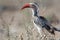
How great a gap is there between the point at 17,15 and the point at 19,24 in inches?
42.5

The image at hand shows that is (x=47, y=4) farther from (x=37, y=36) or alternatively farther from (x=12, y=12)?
(x=37, y=36)

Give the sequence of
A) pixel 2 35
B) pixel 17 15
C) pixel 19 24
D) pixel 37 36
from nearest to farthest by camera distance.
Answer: pixel 37 36
pixel 2 35
pixel 19 24
pixel 17 15

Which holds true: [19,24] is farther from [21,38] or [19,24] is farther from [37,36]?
[21,38]

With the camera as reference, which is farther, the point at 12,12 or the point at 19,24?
the point at 12,12

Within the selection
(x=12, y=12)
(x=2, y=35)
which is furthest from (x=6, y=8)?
(x=2, y=35)

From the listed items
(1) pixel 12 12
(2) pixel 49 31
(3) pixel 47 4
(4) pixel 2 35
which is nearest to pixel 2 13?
(1) pixel 12 12

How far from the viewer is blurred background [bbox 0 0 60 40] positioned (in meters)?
12.1

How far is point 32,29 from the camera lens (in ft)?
40.5

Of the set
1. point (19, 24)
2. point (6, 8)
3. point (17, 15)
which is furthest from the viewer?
point (6, 8)

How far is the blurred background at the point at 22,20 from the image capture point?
39.8 ft

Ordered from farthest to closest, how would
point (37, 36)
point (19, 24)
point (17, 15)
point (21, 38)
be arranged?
point (17, 15) < point (19, 24) < point (37, 36) < point (21, 38)

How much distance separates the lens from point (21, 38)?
11258mm

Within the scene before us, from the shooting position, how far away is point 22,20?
14031 millimetres

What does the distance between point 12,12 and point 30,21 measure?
9.00 feet
